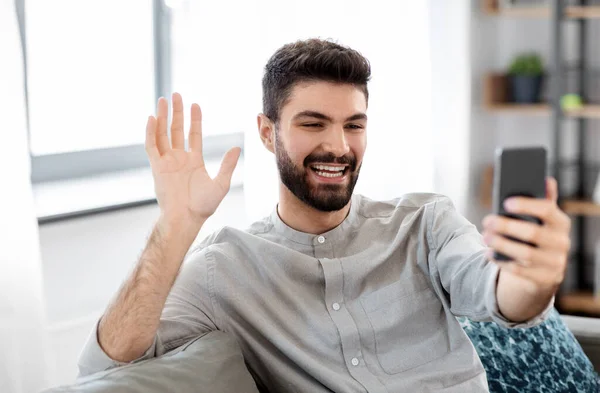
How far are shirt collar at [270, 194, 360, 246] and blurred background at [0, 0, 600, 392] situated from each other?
24.5 inches

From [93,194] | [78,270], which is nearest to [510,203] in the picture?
[78,270]

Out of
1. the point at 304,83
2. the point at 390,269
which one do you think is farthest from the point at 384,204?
the point at 304,83

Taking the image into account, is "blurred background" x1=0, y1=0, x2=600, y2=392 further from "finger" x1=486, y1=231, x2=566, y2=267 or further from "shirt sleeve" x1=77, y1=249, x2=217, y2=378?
"finger" x1=486, y1=231, x2=566, y2=267

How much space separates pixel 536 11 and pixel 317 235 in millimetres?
2408

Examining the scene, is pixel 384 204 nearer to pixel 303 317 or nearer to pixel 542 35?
pixel 303 317

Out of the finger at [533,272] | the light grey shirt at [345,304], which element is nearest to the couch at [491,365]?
the light grey shirt at [345,304]

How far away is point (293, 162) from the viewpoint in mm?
1892

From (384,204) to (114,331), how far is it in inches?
27.6

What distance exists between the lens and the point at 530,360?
80.8 inches

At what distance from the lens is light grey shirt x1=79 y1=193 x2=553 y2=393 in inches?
67.4

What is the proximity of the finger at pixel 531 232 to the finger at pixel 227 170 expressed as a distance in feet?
1.97

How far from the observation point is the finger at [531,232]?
3.82 feet

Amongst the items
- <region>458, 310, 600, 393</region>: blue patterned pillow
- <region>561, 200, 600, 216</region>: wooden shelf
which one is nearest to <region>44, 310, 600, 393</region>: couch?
<region>458, 310, 600, 393</region>: blue patterned pillow

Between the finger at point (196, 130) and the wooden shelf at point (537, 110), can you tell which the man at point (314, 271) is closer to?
the finger at point (196, 130)
